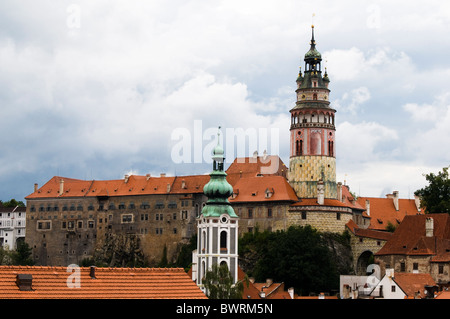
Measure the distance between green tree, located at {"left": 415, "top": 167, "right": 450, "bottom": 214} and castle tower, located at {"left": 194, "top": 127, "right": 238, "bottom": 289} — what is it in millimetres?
20770

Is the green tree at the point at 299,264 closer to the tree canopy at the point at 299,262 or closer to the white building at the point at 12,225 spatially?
the tree canopy at the point at 299,262

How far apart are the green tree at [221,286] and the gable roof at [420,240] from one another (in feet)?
71.9

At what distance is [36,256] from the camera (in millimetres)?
107188

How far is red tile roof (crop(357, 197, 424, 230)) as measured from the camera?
93438 millimetres

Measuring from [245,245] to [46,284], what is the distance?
5891 centimetres

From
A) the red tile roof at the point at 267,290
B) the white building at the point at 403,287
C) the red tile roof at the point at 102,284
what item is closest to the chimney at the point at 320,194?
the red tile roof at the point at 267,290

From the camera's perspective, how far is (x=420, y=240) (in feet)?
238

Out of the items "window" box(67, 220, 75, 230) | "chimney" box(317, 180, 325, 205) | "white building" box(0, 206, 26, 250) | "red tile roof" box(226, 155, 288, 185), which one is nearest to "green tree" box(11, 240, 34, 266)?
"window" box(67, 220, 75, 230)

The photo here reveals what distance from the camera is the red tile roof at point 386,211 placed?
93.4 metres

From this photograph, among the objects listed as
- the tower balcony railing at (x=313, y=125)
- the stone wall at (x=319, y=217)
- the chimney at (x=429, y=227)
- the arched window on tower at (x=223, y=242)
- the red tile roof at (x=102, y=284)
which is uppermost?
the tower balcony railing at (x=313, y=125)

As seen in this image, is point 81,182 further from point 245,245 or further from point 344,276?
point 344,276

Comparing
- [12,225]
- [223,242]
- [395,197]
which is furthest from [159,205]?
[12,225]

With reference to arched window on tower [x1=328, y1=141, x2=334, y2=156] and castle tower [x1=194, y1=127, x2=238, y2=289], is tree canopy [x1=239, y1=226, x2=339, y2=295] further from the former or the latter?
arched window on tower [x1=328, y1=141, x2=334, y2=156]
